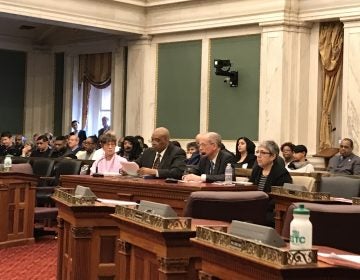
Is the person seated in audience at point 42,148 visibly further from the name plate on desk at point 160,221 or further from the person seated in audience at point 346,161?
the name plate on desk at point 160,221

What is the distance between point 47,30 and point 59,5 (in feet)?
13.8

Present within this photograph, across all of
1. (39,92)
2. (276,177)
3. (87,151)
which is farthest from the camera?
(39,92)

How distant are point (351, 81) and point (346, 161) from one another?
1.67 m

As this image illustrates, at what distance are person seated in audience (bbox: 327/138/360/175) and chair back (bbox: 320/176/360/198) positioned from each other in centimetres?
279

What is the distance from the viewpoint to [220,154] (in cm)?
691

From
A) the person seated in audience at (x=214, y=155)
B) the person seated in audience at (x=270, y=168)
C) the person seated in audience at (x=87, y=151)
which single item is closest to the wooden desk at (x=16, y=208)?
the person seated in audience at (x=214, y=155)

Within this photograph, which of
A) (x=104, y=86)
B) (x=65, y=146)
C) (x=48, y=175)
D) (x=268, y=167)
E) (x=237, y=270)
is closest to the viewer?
(x=237, y=270)

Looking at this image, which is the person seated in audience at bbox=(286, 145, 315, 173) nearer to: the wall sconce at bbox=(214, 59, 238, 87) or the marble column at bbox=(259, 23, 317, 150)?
the marble column at bbox=(259, 23, 317, 150)

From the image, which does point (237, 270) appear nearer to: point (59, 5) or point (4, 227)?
point (4, 227)

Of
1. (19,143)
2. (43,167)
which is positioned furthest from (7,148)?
(43,167)

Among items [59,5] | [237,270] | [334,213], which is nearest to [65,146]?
[59,5]

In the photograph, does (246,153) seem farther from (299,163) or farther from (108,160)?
(108,160)

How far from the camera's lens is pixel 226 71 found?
41.9 ft

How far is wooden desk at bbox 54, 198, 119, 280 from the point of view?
4273 millimetres
